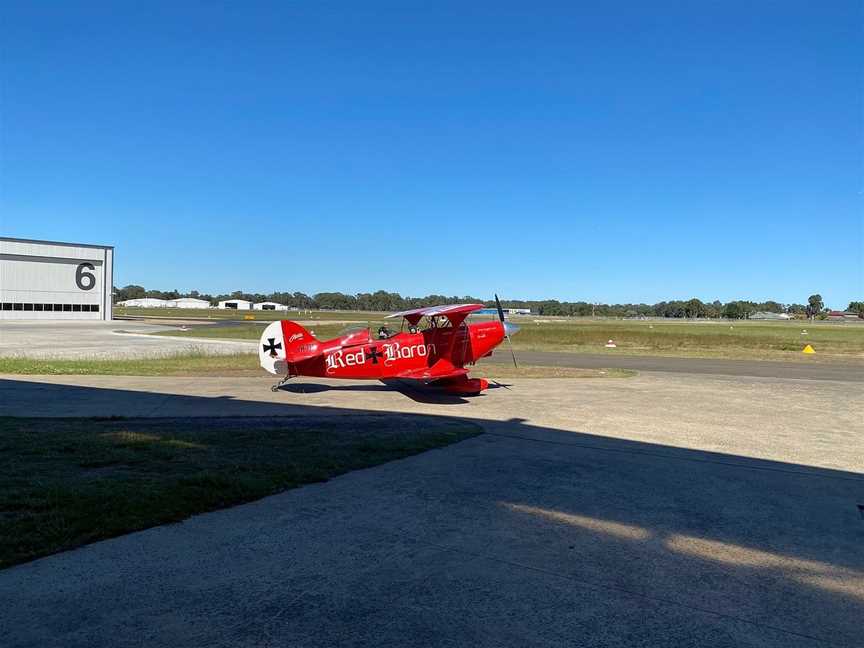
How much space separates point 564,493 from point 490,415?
6129 mm

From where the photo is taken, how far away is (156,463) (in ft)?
26.1

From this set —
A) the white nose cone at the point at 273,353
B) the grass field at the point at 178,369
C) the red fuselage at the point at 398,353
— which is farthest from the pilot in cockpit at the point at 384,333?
the grass field at the point at 178,369

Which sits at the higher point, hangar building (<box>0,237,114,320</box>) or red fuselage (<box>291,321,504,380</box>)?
hangar building (<box>0,237,114,320</box>)

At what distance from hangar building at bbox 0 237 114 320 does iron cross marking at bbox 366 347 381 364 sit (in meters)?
61.7

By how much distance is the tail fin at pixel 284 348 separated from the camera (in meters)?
16.7

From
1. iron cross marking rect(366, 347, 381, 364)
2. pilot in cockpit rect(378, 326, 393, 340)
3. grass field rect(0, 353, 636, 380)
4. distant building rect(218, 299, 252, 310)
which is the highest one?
distant building rect(218, 299, 252, 310)

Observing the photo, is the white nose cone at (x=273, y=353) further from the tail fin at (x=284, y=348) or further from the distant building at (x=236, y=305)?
the distant building at (x=236, y=305)

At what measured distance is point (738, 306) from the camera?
186 meters

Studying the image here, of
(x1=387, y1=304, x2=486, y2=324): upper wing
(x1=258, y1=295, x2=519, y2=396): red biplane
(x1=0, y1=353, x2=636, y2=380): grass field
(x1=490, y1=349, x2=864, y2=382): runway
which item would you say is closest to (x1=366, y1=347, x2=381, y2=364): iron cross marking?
(x1=258, y1=295, x2=519, y2=396): red biplane

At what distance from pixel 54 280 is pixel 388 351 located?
63.3 m

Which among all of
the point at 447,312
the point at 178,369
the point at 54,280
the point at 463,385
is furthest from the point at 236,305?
the point at 447,312

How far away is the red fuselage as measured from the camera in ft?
54.3

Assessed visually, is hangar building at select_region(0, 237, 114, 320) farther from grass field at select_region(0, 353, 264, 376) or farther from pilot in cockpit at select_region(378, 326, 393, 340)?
pilot in cockpit at select_region(378, 326, 393, 340)

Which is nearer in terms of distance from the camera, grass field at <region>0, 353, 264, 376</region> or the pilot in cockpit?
the pilot in cockpit
